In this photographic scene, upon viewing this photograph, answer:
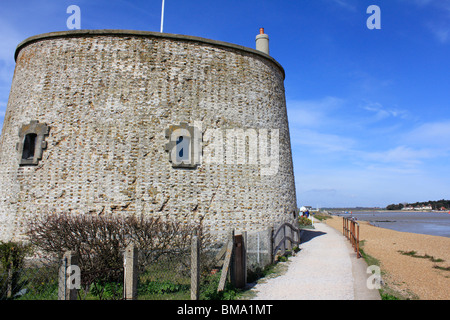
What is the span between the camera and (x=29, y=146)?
41.7ft

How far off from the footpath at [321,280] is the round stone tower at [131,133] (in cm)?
270

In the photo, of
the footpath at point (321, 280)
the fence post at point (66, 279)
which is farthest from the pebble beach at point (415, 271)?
the fence post at point (66, 279)

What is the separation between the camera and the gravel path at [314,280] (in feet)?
25.2

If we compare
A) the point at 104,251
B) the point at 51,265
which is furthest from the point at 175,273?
the point at 51,265

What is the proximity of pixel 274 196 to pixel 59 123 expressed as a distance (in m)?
9.33

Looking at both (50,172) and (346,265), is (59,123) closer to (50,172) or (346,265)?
(50,172)

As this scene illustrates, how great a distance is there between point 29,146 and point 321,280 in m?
11.8

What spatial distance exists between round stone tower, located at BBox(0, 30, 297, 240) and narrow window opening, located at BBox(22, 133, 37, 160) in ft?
0.13

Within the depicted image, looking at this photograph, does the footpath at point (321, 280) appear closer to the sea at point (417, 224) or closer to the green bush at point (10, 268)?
the green bush at point (10, 268)

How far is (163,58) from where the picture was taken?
42.2 feet

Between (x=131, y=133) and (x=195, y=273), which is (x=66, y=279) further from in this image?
(x=131, y=133)

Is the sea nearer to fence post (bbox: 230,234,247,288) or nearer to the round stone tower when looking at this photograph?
the round stone tower

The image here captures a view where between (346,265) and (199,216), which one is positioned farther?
(199,216)

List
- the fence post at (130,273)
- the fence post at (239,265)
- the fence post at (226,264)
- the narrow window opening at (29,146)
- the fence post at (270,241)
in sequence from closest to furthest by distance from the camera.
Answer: the fence post at (130,273), the fence post at (226,264), the fence post at (239,265), the fence post at (270,241), the narrow window opening at (29,146)
